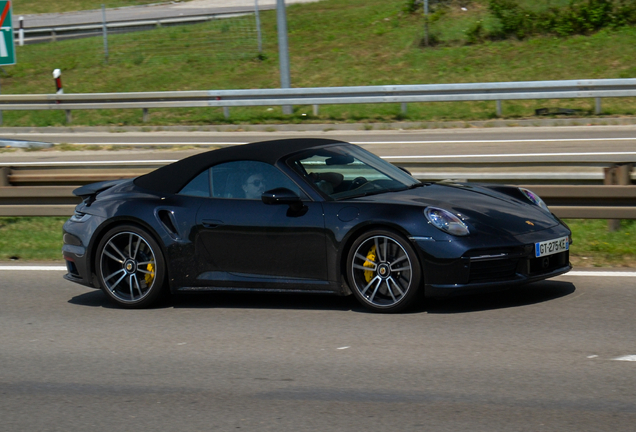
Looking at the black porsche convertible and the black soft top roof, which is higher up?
the black soft top roof

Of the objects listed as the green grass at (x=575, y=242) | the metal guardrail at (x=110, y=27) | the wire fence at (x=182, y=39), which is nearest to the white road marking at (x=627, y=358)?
the green grass at (x=575, y=242)

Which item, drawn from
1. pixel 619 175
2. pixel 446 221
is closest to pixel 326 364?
pixel 446 221

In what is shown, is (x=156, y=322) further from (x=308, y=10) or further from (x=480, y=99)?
(x=308, y=10)

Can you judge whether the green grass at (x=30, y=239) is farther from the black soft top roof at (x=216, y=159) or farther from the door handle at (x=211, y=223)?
the door handle at (x=211, y=223)

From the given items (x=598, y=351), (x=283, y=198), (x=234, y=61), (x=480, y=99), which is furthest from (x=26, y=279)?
(x=234, y=61)

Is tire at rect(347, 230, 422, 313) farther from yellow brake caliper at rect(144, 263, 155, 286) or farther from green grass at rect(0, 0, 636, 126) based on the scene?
green grass at rect(0, 0, 636, 126)

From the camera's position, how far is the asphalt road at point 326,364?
14.7 feet

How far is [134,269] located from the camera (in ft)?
23.5

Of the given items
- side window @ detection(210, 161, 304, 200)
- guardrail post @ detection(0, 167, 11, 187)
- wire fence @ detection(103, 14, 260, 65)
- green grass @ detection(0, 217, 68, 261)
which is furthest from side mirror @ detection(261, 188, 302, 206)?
wire fence @ detection(103, 14, 260, 65)

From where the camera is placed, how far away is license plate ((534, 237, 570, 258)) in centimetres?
625

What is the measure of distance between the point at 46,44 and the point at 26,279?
2600 cm

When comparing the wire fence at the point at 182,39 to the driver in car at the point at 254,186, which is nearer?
the driver in car at the point at 254,186

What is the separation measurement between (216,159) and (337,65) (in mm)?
18442

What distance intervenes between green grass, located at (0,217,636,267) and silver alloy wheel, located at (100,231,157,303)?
231cm
